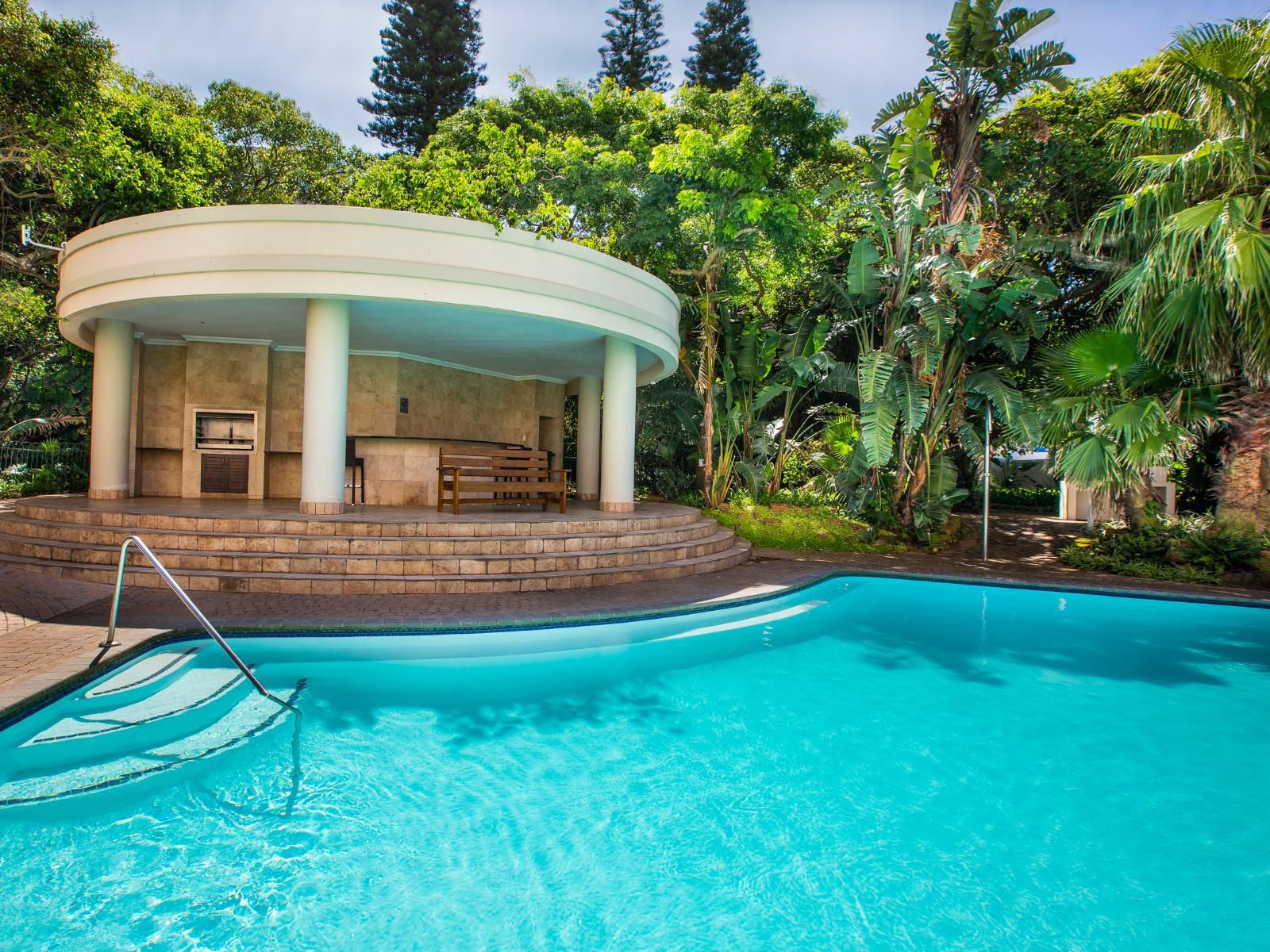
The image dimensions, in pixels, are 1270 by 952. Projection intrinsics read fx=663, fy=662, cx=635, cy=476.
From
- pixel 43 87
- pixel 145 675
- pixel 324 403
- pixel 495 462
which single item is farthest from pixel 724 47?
pixel 145 675

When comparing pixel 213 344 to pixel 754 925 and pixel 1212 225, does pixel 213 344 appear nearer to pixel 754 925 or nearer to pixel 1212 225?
pixel 754 925

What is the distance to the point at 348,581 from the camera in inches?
287

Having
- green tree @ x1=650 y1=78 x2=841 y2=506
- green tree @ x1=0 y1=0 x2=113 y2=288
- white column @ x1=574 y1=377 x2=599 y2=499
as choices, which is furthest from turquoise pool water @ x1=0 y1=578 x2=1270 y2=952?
green tree @ x1=0 y1=0 x2=113 y2=288

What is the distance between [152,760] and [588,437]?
12.6 meters

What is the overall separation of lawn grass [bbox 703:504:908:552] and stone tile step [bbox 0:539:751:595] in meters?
5.21

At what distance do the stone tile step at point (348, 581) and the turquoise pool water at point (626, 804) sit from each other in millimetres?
1592

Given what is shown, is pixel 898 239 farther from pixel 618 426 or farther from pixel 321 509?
pixel 321 509

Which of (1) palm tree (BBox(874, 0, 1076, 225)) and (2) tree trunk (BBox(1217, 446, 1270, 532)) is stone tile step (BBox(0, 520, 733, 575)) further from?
(2) tree trunk (BBox(1217, 446, 1270, 532))

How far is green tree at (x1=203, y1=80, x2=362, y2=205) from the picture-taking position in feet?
65.9

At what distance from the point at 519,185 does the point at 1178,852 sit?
19.6m

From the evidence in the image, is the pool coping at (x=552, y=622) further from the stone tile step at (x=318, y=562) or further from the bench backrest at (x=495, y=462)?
the bench backrest at (x=495, y=462)

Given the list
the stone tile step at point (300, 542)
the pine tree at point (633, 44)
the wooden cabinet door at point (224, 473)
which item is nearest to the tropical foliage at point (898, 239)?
the wooden cabinet door at point (224, 473)

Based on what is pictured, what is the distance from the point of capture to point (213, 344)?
1173 centimetres

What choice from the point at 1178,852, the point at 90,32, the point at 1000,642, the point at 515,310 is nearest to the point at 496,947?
the point at 1178,852
